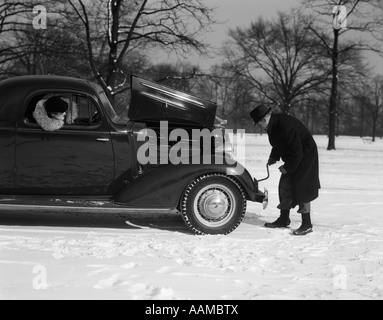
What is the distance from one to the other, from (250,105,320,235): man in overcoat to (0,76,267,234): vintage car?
46cm

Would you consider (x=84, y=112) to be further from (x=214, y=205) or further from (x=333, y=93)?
(x=333, y=93)

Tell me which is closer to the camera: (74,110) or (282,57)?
(74,110)

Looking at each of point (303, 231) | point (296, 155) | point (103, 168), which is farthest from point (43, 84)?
point (303, 231)

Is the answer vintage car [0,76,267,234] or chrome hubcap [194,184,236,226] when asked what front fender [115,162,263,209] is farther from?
chrome hubcap [194,184,236,226]

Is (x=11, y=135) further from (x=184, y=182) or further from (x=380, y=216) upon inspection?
(x=380, y=216)

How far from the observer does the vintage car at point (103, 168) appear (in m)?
5.60

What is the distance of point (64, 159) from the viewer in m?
5.62

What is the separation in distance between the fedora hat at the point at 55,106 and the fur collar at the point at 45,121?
79 millimetres

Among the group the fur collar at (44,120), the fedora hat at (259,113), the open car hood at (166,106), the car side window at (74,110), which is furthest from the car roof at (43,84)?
the fedora hat at (259,113)

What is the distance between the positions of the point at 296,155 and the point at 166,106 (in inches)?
69.1

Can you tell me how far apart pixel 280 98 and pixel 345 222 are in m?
31.1

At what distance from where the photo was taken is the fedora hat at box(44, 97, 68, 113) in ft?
18.7
